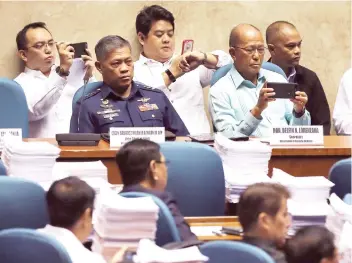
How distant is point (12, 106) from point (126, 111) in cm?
66

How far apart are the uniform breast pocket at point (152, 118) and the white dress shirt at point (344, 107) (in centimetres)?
129

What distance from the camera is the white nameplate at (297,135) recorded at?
14.0ft

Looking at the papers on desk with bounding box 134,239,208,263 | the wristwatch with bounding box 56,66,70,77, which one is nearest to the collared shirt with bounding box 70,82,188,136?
the wristwatch with bounding box 56,66,70,77

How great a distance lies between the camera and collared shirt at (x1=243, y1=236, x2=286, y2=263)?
242 centimetres

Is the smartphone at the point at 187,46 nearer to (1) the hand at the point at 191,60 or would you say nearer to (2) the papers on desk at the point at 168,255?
(1) the hand at the point at 191,60

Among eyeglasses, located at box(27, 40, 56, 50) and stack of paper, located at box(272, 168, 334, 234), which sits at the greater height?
eyeglasses, located at box(27, 40, 56, 50)

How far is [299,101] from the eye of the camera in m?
4.57

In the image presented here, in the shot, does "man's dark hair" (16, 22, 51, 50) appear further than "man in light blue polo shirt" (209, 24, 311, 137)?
Yes

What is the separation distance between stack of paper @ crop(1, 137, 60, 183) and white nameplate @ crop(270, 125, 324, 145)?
1.19 meters

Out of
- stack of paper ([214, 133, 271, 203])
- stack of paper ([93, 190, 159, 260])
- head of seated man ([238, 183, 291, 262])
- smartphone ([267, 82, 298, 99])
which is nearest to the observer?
stack of paper ([93, 190, 159, 260])

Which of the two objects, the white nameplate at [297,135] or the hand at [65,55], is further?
the hand at [65,55]

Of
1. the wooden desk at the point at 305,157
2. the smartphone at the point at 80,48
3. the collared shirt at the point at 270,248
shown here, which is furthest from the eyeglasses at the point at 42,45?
the collared shirt at the point at 270,248

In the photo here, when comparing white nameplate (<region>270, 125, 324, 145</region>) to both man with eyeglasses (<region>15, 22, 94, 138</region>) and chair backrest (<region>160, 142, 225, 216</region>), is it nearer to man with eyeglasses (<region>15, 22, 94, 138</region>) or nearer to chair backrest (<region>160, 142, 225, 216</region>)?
chair backrest (<region>160, 142, 225, 216</region>)

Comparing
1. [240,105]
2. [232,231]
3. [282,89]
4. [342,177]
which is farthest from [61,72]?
[232,231]
